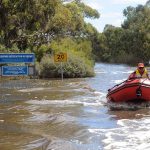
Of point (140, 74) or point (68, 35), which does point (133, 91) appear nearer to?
point (140, 74)

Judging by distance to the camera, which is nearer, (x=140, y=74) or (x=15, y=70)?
(x=15, y=70)

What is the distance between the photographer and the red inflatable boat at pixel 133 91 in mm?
16516

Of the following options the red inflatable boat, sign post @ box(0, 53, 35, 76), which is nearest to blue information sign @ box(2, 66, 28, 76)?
sign post @ box(0, 53, 35, 76)

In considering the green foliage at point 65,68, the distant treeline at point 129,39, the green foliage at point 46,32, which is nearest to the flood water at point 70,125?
the green foliage at point 46,32

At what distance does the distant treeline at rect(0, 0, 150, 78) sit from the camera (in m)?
17.6

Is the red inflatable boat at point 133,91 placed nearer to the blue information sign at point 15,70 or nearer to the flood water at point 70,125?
the flood water at point 70,125

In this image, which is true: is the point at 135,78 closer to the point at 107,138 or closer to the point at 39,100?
the point at 39,100

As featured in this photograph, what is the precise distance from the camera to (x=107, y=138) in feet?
35.5

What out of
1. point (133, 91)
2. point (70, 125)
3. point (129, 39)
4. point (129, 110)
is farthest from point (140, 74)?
point (129, 39)

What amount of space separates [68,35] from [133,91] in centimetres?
3307

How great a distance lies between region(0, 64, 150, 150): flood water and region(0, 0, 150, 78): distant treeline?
330cm

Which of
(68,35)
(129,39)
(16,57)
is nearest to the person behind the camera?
(16,57)

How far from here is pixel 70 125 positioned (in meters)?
12.9

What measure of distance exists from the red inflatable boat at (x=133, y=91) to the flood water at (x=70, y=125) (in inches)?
18.4
